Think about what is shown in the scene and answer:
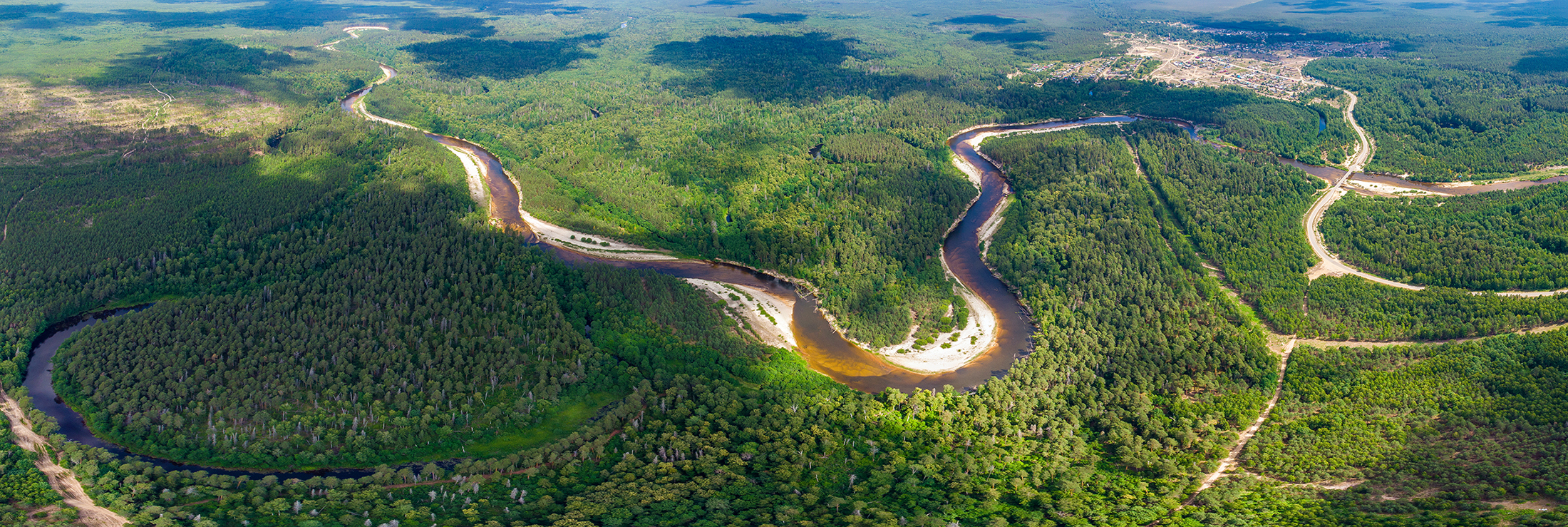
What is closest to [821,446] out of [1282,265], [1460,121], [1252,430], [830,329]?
[830,329]

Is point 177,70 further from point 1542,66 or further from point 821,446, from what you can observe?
point 1542,66

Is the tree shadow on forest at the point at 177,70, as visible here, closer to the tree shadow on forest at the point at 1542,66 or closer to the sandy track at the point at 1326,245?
the sandy track at the point at 1326,245

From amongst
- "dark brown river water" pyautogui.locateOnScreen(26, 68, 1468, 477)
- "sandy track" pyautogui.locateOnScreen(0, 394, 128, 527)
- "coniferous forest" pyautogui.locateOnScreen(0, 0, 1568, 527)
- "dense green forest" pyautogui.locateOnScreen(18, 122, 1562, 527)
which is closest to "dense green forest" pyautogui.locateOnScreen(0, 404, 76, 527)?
"coniferous forest" pyautogui.locateOnScreen(0, 0, 1568, 527)

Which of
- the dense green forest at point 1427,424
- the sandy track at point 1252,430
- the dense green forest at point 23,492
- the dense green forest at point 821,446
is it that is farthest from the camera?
the sandy track at point 1252,430

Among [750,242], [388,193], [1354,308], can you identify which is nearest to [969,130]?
[750,242]

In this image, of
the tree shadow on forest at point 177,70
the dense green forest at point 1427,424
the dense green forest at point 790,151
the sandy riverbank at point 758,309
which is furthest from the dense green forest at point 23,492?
the tree shadow on forest at point 177,70
